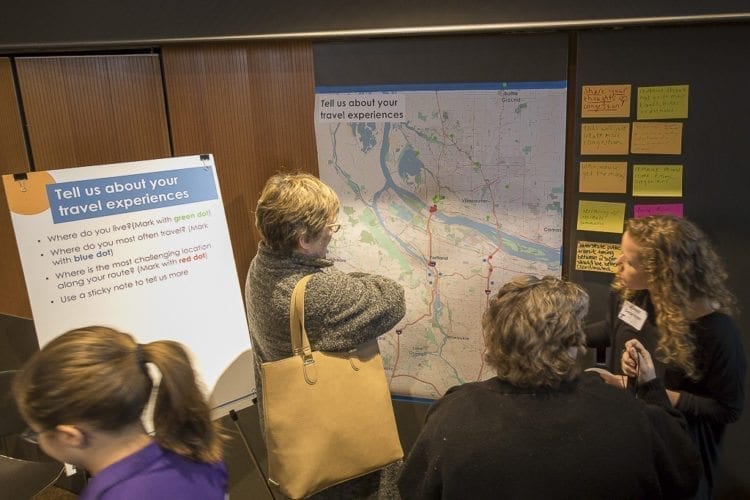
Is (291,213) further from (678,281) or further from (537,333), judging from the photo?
(678,281)

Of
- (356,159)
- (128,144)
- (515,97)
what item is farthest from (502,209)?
(128,144)

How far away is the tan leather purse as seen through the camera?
167 cm

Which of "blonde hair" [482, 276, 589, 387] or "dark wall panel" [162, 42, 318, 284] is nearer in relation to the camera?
"blonde hair" [482, 276, 589, 387]

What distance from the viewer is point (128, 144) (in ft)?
7.82

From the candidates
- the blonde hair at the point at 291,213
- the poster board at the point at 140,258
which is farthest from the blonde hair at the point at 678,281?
the poster board at the point at 140,258

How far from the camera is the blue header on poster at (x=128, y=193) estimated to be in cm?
191

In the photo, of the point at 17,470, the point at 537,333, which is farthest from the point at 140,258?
the point at 537,333

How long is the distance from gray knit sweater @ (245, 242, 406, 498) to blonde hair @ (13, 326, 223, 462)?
45 centimetres

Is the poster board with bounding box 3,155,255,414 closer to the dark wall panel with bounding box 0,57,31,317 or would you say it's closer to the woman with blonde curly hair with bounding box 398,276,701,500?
the dark wall panel with bounding box 0,57,31,317

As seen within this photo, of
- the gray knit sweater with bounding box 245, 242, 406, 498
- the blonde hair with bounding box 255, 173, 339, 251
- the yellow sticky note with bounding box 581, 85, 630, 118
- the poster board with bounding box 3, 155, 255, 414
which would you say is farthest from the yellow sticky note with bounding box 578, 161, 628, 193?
the poster board with bounding box 3, 155, 255, 414

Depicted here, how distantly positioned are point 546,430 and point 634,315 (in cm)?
64

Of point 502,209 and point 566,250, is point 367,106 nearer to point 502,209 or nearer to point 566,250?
→ point 502,209

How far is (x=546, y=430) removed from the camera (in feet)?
4.01

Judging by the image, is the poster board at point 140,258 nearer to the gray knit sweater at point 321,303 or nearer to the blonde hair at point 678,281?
the gray knit sweater at point 321,303
